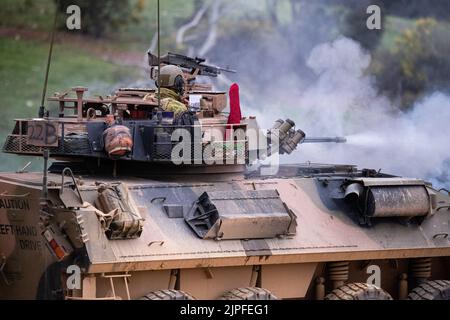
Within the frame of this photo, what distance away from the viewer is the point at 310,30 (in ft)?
125

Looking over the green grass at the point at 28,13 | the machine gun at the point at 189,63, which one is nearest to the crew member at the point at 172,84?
the machine gun at the point at 189,63

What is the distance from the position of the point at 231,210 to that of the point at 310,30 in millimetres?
10387

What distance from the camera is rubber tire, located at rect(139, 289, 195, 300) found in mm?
27422

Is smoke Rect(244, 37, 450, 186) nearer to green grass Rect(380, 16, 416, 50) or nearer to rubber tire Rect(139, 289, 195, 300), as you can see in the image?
green grass Rect(380, 16, 416, 50)

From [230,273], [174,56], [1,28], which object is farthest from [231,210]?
[1,28]

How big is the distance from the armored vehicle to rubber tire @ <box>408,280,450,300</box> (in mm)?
22

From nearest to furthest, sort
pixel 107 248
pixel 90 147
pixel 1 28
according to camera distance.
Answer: pixel 107 248 < pixel 90 147 < pixel 1 28

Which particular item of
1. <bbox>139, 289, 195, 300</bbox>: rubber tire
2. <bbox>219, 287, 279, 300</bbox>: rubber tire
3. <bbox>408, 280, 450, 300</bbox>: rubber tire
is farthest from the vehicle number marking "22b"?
<bbox>408, 280, 450, 300</bbox>: rubber tire

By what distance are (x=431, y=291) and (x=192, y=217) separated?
4.28 meters

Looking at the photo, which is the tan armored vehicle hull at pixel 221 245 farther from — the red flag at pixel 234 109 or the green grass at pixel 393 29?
the green grass at pixel 393 29

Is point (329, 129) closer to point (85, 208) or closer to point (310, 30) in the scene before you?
point (310, 30)

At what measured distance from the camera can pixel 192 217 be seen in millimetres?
28344

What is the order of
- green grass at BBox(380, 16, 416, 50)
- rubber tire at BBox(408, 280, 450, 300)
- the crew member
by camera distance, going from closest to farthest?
rubber tire at BBox(408, 280, 450, 300) → the crew member → green grass at BBox(380, 16, 416, 50)

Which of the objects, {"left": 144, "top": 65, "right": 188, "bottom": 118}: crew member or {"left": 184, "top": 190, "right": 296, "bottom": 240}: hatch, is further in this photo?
{"left": 144, "top": 65, "right": 188, "bottom": 118}: crew member
